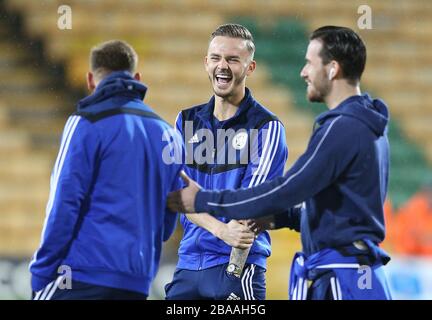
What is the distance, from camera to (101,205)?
2.82m

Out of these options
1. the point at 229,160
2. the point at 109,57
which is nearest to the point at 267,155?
the point at 229,160

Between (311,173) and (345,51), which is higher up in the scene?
(345,51)

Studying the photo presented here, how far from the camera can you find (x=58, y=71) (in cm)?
749

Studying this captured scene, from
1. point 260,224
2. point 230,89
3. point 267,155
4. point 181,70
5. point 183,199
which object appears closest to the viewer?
point 183,199

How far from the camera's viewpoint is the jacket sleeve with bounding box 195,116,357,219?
2.75 m

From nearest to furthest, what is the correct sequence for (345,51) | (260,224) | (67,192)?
1. (67,192)
2. (345,51)
3. (260,224)

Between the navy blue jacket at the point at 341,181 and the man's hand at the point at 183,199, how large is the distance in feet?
0.80

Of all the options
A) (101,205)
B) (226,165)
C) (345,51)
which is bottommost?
(101,205)

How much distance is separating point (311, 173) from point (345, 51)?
1.42ft

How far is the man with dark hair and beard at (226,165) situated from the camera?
3447mm

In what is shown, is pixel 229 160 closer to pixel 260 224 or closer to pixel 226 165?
pixel 226 165

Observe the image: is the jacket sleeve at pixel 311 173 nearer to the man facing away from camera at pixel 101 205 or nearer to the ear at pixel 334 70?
the ear at pixel 334 70

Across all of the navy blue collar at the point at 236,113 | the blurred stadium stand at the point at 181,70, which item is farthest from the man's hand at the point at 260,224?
the blurred stadium stand at the point at 181,70
